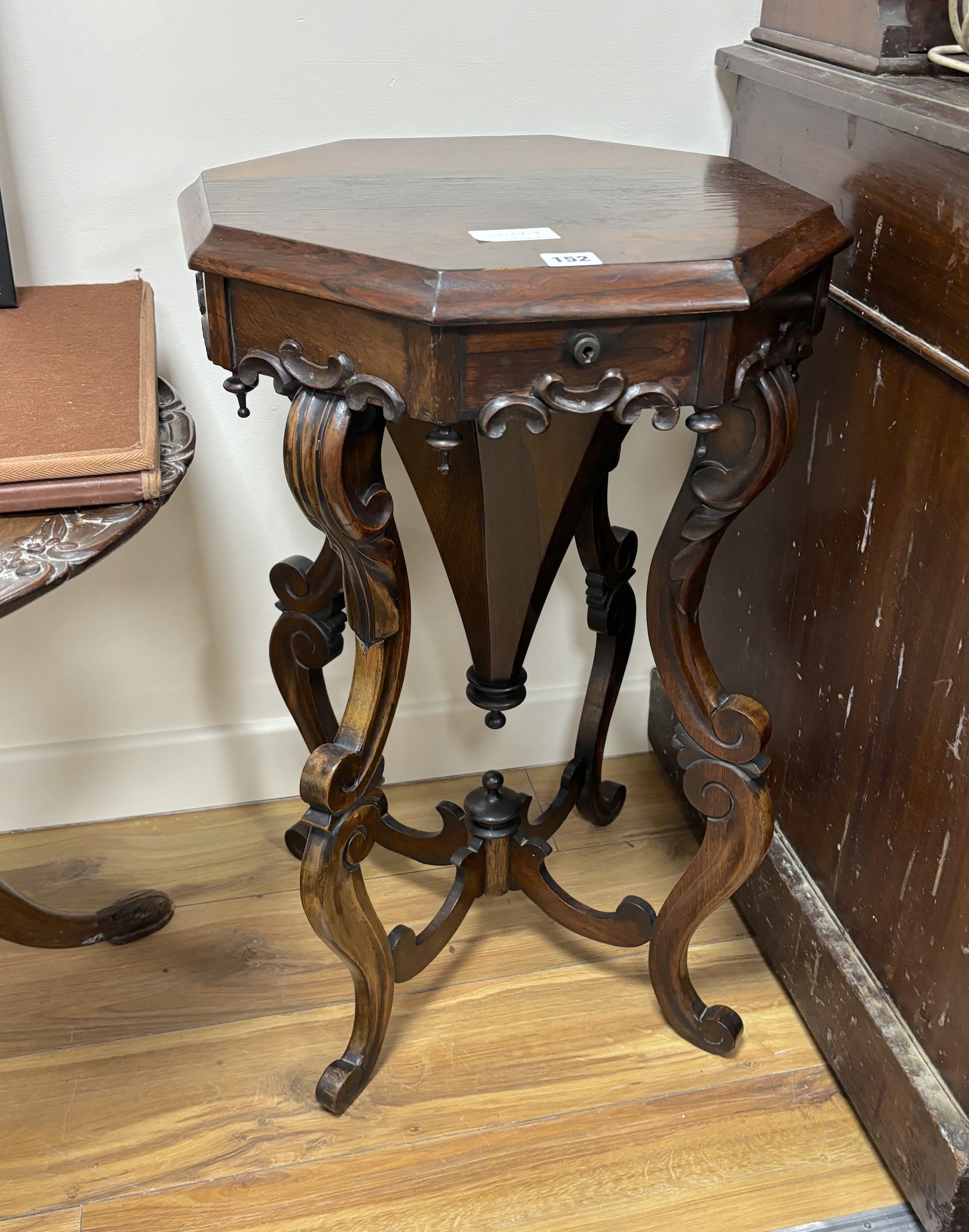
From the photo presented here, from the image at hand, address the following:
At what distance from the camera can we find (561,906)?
1.52 meters

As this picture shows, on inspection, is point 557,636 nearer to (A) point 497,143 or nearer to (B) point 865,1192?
(A) point 497,143

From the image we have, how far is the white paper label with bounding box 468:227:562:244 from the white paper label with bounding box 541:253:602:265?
51mm

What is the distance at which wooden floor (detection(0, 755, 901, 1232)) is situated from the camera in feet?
4.21

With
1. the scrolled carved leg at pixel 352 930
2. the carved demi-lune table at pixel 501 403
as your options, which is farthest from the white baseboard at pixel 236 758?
the scrolled carved leg at pixel 352 930

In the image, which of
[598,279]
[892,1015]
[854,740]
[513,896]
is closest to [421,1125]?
[513,896]

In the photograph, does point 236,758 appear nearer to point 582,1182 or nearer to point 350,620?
point 350,620

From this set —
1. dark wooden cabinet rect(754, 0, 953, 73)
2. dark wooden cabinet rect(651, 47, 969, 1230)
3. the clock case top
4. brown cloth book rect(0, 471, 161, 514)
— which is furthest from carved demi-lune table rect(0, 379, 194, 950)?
dark wooden cabinet rect(754, 0, 953, 73)

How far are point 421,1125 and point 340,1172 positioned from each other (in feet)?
0.37

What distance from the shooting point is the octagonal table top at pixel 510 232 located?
2.95 ft

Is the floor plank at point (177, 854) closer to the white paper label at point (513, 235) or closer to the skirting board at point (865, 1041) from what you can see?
the skirting board at point (865, 1041)

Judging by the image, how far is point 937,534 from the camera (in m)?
1.14

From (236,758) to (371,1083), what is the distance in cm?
63

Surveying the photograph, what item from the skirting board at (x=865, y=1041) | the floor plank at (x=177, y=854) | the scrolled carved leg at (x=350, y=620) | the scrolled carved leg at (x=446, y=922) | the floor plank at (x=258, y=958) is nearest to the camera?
the scrolled carved leg at (x=350, y=620)

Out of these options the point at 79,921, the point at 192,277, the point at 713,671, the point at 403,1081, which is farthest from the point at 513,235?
the point at 79,921
